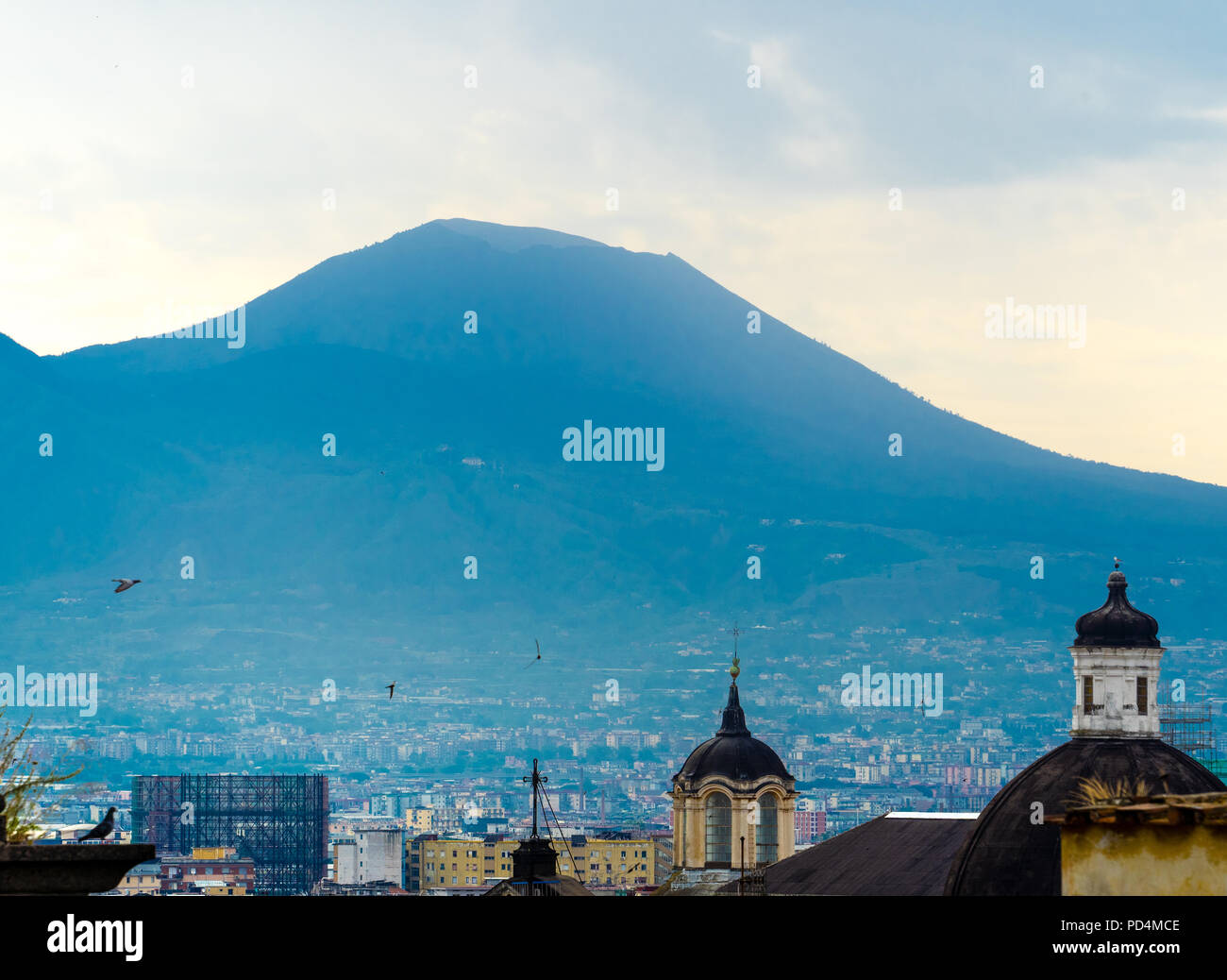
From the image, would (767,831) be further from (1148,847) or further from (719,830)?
(1148,847)

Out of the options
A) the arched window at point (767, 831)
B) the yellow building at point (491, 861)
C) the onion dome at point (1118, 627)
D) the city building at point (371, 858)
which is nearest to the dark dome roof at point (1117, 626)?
the onion dome at point (1118, 627)

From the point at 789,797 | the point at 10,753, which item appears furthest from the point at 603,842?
the point at 10,753

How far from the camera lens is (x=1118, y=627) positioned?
2110 inches

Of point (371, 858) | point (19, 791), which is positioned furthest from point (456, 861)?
point (19, 791)

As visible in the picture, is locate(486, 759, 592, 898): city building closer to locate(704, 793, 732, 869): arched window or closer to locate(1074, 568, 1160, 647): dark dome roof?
locate(1074, 568, 1160, 647): dark dome roof

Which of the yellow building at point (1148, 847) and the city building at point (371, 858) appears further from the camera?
the city building at point (371, 858)

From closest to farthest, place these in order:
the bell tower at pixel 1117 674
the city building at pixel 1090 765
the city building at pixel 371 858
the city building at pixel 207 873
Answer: the city building at pixel 1090 765, the bell tower at pixel 1117 674, the city building at pixel 207 873, the city building at pixel 371 858

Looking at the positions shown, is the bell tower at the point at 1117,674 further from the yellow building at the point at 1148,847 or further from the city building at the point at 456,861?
the city building at the point at 456,861

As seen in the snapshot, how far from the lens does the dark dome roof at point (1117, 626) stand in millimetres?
→ 53219

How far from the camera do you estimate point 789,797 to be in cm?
7106
